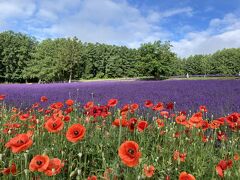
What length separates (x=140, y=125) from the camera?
101 inches

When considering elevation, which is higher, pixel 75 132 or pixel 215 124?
Answer: pixel 75 132

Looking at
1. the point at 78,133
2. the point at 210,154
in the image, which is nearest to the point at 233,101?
the point at 210,154

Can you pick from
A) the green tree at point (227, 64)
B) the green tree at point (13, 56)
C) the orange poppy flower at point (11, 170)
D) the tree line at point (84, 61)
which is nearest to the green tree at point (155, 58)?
the tree line at point (84, 61)

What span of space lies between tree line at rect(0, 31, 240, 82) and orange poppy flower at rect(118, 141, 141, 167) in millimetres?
41432

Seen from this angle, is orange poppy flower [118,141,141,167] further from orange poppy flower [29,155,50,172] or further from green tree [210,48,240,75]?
green tree [210,48,240,75]

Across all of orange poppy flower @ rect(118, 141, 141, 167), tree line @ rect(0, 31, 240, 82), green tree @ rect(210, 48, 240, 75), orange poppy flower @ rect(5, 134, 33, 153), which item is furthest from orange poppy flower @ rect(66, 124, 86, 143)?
green tree @ rect(210, 48, 240, 75)

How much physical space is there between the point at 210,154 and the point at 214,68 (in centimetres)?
8545

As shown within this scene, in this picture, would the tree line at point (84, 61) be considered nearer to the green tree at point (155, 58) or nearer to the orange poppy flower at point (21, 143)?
the green tree at point (155, 58)

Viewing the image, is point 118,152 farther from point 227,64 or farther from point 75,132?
point 227,64

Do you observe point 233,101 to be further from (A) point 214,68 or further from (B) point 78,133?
(A) point 214,68

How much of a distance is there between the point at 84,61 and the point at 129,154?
205 ft

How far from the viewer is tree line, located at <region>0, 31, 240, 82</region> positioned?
147 feet

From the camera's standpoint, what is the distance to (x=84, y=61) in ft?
208

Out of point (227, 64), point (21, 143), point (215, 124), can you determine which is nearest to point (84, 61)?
point (227, 64)
